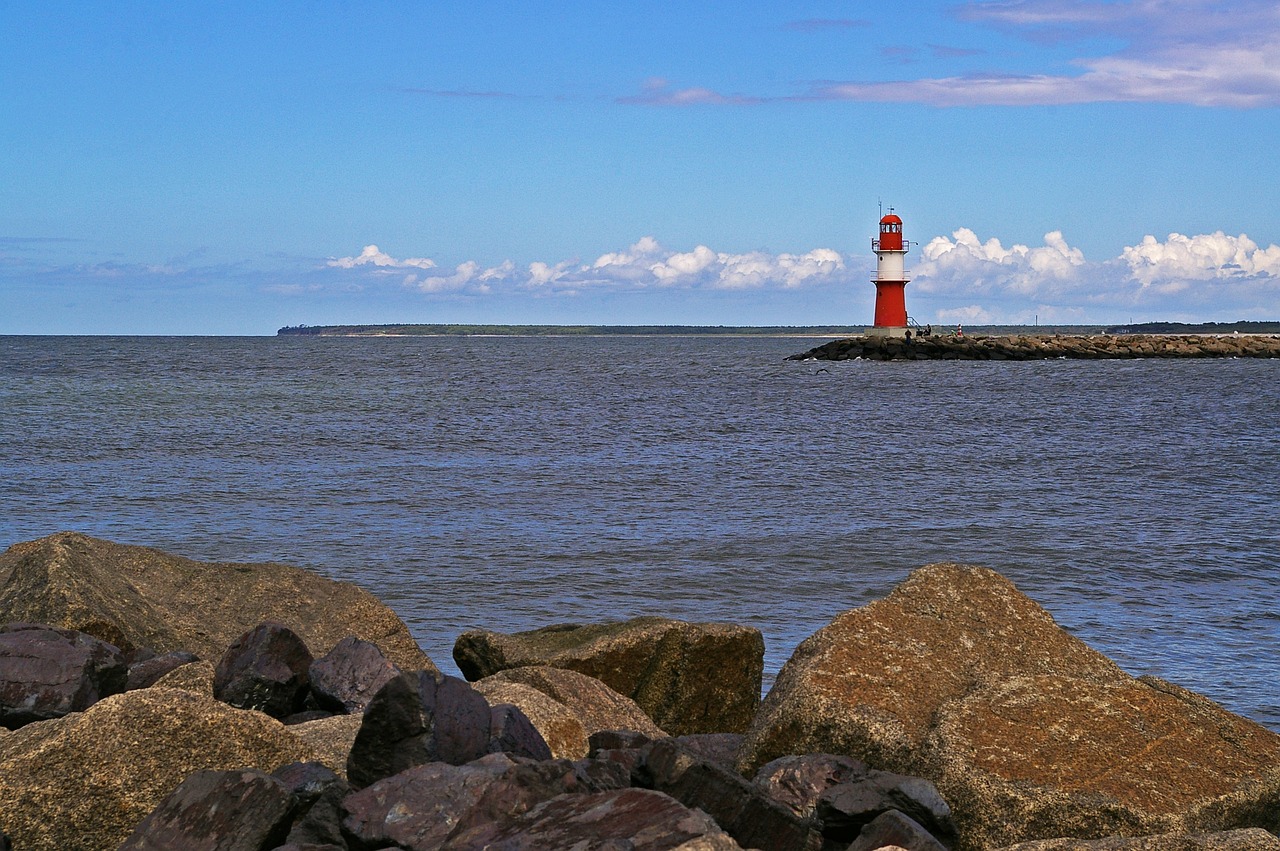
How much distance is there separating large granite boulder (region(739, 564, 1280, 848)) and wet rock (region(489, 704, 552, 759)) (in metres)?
1.18

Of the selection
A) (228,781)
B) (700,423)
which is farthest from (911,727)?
(700,423)

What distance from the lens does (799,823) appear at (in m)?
4.49

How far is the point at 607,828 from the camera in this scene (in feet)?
12.3

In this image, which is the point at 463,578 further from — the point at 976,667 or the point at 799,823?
the point at 799,823

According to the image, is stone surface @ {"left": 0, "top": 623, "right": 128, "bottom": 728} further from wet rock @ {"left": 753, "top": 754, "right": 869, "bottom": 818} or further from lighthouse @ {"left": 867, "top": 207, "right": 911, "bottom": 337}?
lighthouse @ {"left": 867, "top": 207, "right": 911, "bottom": 337}

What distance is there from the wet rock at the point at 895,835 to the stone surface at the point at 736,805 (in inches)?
7.4

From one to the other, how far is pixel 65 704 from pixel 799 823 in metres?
3.64

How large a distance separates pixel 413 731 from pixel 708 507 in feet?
45.2

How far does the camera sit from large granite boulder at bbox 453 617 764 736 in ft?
24.8

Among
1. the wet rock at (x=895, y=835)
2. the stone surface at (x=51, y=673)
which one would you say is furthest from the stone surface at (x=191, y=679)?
the wet rock at (x=895, y=835)

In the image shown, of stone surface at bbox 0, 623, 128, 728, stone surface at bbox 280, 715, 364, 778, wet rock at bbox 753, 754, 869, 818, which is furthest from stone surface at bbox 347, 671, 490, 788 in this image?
stone surface at bbox 0, 623, 128, 728

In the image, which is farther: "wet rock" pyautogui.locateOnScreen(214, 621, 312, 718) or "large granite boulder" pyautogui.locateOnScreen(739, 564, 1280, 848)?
"wet rock" pyautogui.locateOnScreen(214, 621, 312, 718)

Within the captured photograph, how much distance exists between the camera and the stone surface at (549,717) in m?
5.43

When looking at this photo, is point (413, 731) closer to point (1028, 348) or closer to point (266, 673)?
point (266, 673)
